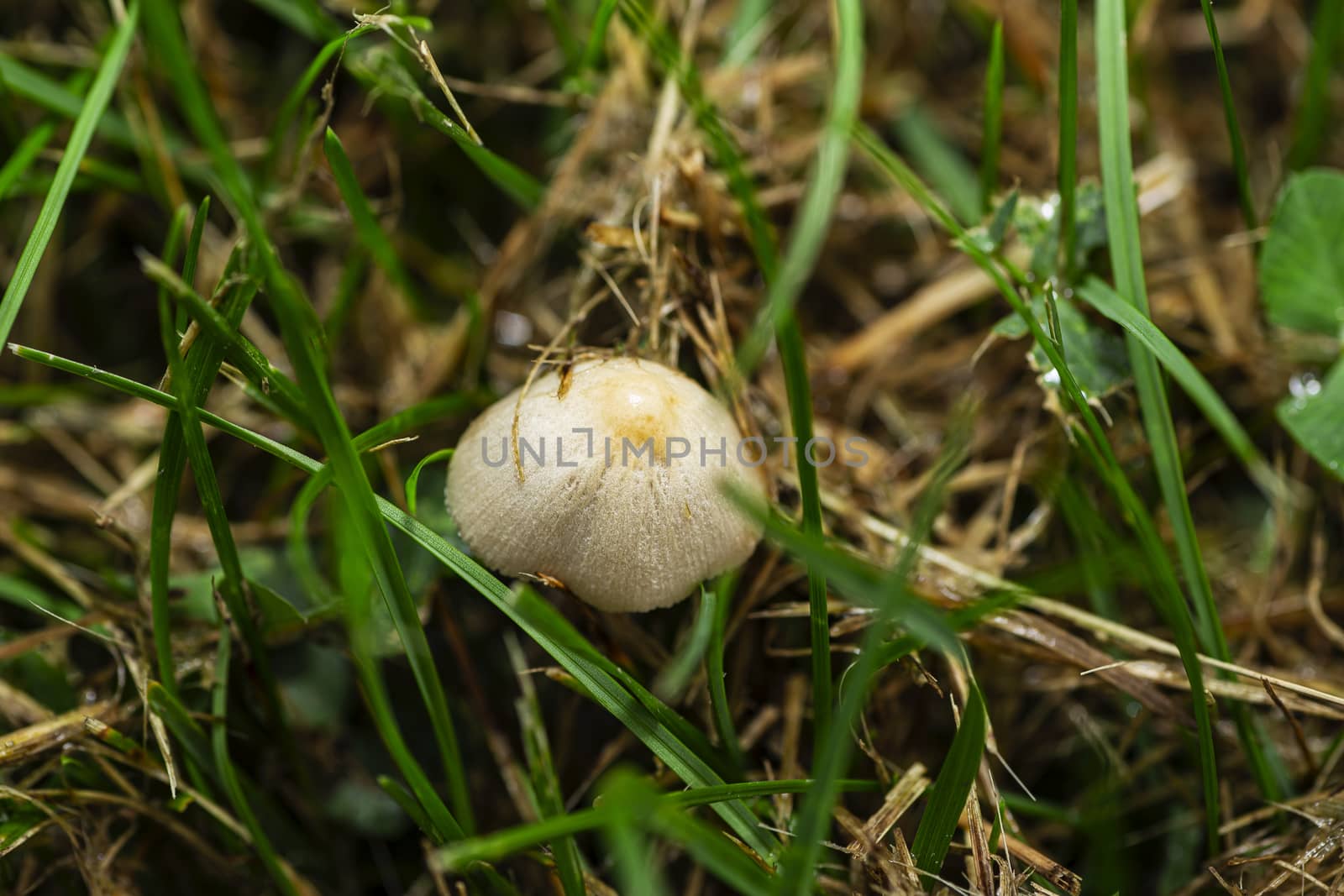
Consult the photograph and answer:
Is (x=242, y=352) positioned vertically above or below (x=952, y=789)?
above

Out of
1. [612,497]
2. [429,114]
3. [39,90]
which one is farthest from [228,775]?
[39,90]

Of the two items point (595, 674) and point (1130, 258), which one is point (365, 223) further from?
point (1130, 258)

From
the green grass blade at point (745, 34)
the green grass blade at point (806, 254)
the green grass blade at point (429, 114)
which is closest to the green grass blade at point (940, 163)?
the green grass blade at point (745, 34)

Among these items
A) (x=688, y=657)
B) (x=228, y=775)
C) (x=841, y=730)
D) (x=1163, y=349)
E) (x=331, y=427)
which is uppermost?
(x=1163, y=349)

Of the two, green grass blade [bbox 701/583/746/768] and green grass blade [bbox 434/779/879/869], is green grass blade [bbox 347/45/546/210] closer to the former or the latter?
green grass blade [bbox 701/583/746/768]

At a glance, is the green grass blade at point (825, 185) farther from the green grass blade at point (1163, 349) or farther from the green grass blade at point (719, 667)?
the green grass blade at point (1163, 349)

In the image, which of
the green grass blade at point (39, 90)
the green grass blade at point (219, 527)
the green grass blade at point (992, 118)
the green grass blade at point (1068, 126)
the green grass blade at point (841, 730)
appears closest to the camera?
the green grass blade at point (841, 730)

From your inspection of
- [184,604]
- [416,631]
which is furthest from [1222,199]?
[184,604]
